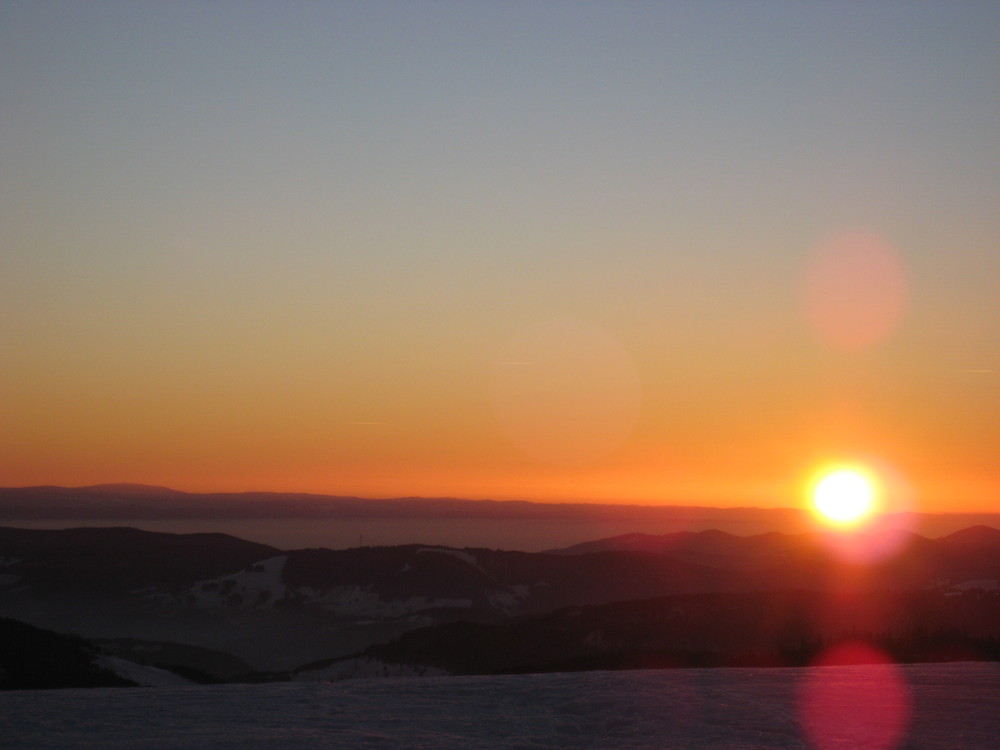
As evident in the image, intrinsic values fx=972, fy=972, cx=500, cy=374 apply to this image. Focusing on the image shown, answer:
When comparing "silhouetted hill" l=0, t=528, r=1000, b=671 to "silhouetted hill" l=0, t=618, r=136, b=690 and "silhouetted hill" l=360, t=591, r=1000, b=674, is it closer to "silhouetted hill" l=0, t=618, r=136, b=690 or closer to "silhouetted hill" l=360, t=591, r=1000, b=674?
"silhouetted hill" l=360, t=591, r=1000, b=674

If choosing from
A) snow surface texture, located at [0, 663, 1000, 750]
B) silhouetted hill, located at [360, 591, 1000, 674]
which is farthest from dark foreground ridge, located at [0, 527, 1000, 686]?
snow surface texture, located at [0, 663, 1000, 750]

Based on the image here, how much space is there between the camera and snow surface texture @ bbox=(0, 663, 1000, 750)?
9516 mm

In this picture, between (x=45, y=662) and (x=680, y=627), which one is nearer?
(x=45, y=662)

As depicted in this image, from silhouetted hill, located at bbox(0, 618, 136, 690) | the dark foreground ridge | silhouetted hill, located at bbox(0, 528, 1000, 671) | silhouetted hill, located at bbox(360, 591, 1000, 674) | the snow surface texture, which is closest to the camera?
the snow surface texture

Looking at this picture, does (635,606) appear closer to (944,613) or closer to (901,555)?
(944,613)

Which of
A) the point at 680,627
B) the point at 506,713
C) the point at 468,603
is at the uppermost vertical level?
the point at 506,713

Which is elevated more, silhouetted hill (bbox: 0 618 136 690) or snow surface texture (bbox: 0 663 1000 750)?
snow surface texture (bbox: 0 663 1000 750)

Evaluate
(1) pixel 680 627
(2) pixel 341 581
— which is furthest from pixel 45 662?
(2) pixel 341 581

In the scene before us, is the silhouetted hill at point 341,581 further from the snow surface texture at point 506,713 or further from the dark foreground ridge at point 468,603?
the snow surface texture at point 506,713

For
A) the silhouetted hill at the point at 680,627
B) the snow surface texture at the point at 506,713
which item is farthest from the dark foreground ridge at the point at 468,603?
the snow surface texture at the point at 506,713

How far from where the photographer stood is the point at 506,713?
10859mm

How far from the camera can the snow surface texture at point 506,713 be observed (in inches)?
375

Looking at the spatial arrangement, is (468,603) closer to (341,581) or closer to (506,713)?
(341,581)

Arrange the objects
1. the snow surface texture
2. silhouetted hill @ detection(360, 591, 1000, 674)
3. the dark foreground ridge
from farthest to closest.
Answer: silhouetted hill @ detection(360, 591, 1000, 674), the dark foreground ridge, the snow surface texture
